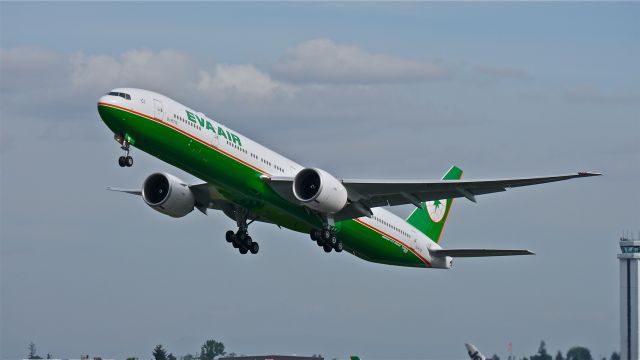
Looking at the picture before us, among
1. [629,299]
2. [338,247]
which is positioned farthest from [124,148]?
[629,299]

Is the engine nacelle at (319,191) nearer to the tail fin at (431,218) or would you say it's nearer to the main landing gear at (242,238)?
the main landing gear at (242,238)

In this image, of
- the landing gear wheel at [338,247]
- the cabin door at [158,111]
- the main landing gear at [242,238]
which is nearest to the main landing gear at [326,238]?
the landing gear wheel at [338,247]

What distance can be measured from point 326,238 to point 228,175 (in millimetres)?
6650

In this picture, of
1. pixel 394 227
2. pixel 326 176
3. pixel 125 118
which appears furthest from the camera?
pixel 394 227

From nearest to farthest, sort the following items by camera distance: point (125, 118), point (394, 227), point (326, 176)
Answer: point (125, 118)
point (326, 176)
point (394, 227)

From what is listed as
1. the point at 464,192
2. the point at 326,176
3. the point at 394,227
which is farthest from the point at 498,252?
the point at 326,176

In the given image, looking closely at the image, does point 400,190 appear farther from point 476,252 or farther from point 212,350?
point 212,350

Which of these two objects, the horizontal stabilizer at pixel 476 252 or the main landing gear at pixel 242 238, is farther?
the horizontal stabilizer at pixel 476 252

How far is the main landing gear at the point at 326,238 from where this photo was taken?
53250mm

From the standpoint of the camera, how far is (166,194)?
54.1m

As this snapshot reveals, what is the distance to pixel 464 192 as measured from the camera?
50.9m

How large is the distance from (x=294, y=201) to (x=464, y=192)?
7.57 metres

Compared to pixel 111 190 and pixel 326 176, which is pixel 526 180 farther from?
pixel 111 190

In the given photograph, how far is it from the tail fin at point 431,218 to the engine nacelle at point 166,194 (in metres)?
14.6
